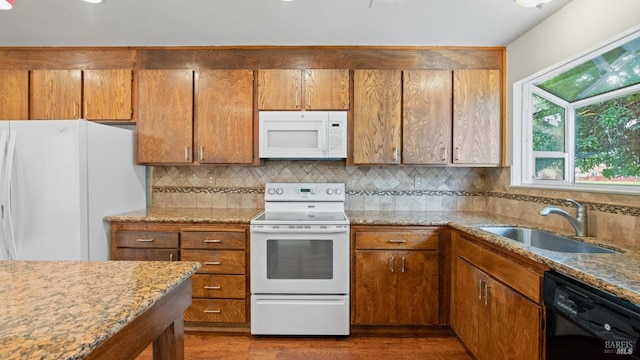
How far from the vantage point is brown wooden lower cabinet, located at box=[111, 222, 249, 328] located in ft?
7.57

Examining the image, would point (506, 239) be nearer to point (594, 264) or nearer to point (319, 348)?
point (594, 264)

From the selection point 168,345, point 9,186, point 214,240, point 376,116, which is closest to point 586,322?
point 168,345

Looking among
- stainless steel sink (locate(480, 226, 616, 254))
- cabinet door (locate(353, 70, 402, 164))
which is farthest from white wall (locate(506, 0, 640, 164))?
cabinet door (locate(353, 70, 402, 164))

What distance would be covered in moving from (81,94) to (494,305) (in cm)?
346

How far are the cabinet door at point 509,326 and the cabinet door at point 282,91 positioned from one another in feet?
6.34

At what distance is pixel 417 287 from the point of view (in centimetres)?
229

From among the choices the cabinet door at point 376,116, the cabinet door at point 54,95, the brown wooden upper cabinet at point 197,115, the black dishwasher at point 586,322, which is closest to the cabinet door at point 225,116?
the brown wooden upper cabinet at point 197,115

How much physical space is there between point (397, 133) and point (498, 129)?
2.82 feet

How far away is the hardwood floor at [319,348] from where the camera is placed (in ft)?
6.83

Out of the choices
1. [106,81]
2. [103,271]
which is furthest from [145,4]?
[103,271]

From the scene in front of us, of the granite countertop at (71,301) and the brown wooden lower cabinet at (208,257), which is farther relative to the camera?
the brown wooden lower cabinet at (208,257)

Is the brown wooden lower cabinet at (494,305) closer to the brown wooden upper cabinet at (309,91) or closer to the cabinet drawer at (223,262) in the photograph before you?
the brown wooden upper cabinet at (309,91)

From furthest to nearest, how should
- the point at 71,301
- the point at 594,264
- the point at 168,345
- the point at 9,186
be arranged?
the point at 9,186 → the point at 594,264 → the point at 168,345 → the point at 71,301

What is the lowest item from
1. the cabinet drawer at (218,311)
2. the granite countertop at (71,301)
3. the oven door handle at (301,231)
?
the cabinet drawer at (218,311)
